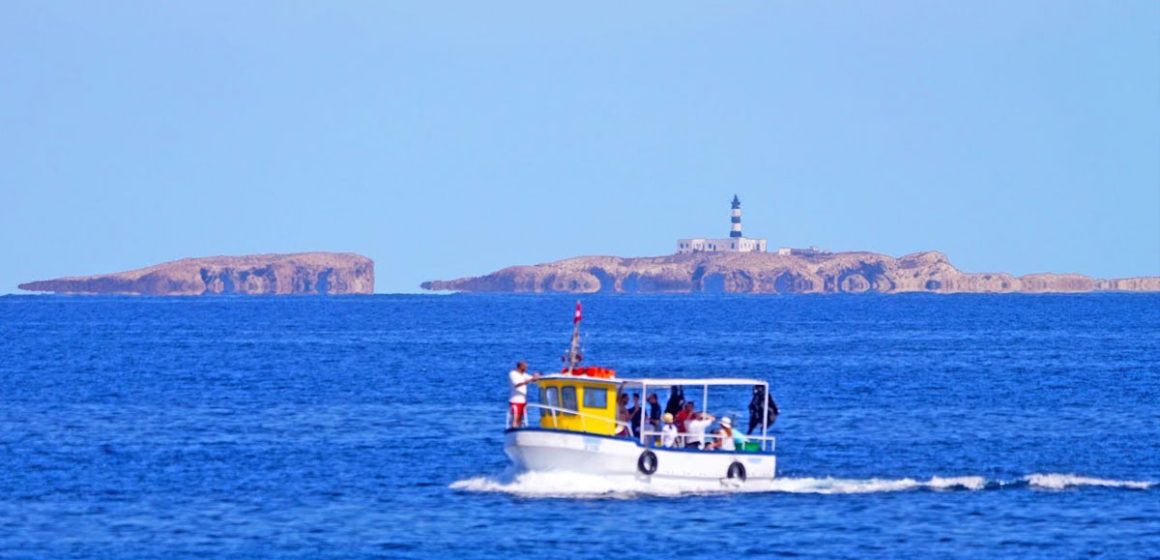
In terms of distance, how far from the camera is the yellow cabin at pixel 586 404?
139ft

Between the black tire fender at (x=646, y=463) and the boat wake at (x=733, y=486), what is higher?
the black tire fender at (x=646, y=463)

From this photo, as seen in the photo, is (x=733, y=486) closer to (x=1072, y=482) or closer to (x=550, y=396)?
(x=550, y=396)

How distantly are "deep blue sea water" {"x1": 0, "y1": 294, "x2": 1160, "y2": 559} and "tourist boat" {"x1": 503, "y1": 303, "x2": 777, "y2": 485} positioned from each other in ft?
1.59

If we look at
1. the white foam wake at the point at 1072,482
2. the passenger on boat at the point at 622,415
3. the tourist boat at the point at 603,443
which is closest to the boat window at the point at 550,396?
the tourist boat at the point at 603,443

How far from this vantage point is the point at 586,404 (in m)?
42.5

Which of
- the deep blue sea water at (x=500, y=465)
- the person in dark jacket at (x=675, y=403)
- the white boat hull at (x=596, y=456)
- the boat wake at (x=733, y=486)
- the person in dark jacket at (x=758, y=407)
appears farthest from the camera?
the person in dark jacket at (x=758, y=407)

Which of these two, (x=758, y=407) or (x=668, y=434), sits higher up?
(x=758, y=407)

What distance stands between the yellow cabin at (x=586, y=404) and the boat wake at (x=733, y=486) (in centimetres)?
138

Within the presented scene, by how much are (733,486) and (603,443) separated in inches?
123

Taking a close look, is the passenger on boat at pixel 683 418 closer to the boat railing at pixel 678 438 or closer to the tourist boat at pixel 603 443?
the boat railing at pixel 678 438

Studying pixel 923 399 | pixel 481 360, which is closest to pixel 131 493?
pixel 923 399

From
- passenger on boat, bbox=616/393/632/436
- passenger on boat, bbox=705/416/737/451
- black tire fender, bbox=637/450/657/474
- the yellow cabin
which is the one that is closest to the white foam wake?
passenger on boat, bbox=705/416/737/451

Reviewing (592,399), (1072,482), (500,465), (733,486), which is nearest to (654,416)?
(592,399)

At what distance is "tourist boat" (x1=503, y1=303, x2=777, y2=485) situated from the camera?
4131cm
